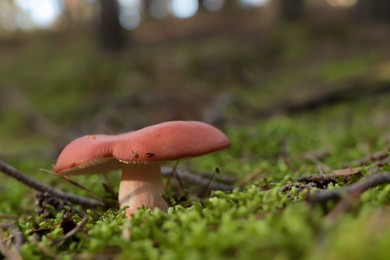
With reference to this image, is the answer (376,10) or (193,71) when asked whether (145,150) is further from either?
(376,10)

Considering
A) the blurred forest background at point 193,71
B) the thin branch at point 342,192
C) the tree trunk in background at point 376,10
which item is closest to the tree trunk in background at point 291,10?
the blurred forest background at point 193,71

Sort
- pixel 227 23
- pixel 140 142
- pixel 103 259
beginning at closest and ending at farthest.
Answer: pixel 103 259 < pixel 140 142 < pixel 227 23

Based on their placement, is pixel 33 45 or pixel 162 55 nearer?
pixel 162 55

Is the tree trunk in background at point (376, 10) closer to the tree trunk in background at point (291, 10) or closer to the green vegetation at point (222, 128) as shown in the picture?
the green vegetation at point (222, 128)

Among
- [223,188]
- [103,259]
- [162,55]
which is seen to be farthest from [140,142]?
[162,55]

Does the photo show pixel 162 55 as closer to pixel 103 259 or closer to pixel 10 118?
pixel 10 118

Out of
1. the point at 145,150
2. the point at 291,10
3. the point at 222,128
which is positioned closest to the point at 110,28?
the point at 291,10

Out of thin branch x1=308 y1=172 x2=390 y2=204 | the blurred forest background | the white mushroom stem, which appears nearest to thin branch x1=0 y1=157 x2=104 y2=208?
the white mushroom stem
